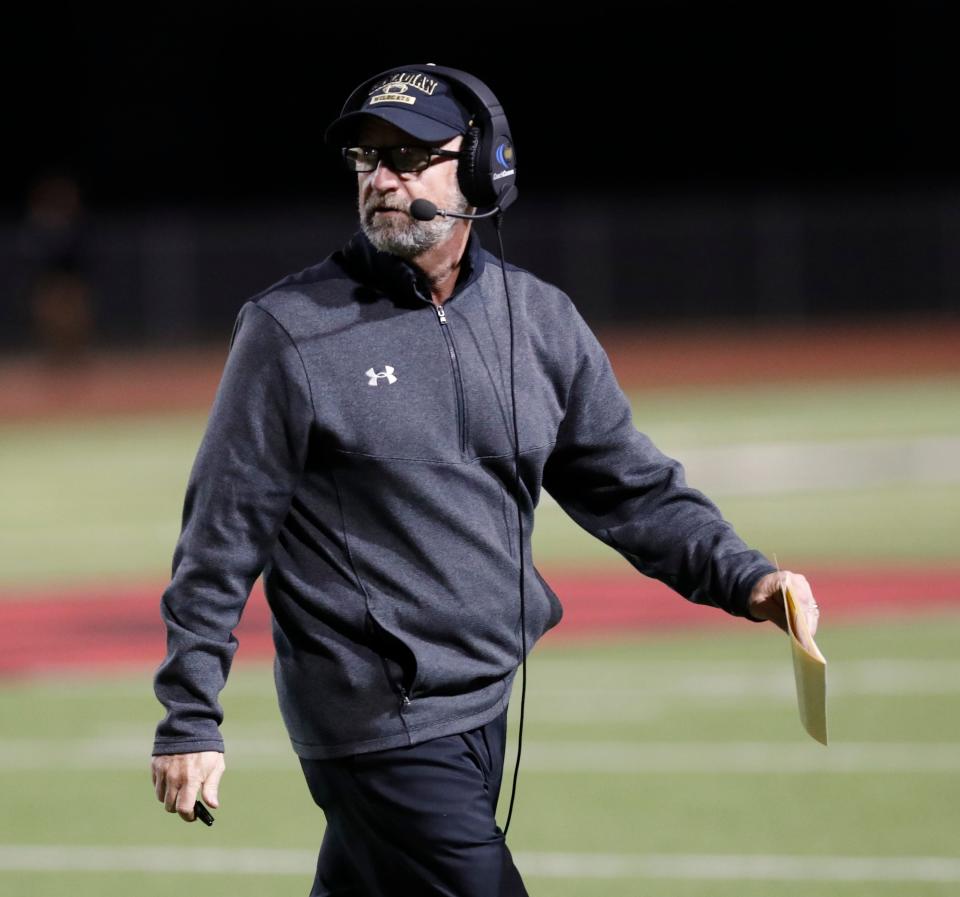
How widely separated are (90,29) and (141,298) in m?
5.62

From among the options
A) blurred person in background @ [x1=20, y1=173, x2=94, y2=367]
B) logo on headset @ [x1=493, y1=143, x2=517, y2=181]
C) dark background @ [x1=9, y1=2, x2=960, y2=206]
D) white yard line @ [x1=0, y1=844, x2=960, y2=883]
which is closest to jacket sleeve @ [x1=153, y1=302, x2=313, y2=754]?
logo on headset @ [x1=493, y1=143, x2=517, y2=181]

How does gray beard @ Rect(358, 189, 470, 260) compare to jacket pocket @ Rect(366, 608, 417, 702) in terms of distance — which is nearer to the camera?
jacket pocket @ Rect(366, 608, 417, 702)

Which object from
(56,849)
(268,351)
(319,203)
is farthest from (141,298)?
(268,351)

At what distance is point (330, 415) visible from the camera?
380 cm

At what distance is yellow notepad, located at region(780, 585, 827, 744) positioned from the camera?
371 centimetres

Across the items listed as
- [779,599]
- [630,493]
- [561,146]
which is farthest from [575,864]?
[561,146]

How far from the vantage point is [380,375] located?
152 inches

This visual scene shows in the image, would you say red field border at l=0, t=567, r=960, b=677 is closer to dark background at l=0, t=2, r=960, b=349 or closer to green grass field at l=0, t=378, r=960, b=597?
green grass field at l=0, t=378, r=960, b=597

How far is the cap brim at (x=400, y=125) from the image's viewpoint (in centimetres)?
387

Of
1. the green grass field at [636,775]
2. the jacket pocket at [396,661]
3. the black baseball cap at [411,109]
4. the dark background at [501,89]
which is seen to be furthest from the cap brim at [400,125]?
the dark background at [501,89]

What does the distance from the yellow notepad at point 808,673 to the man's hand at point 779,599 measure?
0.02 m

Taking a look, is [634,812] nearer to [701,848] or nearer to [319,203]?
[701,848]

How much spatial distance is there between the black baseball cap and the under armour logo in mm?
475

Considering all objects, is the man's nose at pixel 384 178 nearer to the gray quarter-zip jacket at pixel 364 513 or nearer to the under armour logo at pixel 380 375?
the gray quarter-zip jacket at pixel 364 513
